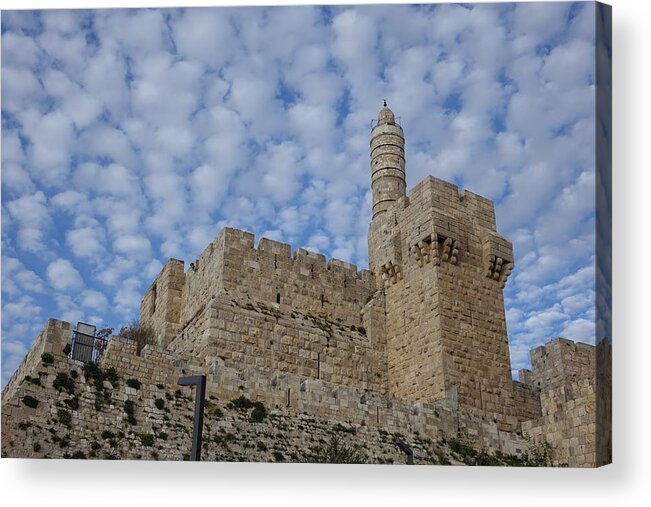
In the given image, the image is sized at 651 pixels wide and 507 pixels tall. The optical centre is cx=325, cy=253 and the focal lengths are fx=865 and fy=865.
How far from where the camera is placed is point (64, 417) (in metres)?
11.1

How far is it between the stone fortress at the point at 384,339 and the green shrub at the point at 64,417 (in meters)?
1.05

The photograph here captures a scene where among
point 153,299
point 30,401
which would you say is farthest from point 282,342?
point 30,401

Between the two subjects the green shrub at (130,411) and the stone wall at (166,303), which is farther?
the stone wall at (166,303)

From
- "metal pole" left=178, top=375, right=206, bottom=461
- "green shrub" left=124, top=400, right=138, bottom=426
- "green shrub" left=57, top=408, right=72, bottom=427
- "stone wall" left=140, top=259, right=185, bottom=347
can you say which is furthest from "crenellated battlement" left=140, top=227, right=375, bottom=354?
"metal pole" left=178, top=375, right=206, bottom=461

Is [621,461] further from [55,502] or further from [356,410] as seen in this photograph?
[55,502]

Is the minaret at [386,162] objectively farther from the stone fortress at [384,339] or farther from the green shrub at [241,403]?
the green shrub at [241,403]

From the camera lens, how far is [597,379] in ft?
37.0

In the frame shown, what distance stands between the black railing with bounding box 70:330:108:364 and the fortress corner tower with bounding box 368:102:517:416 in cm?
581

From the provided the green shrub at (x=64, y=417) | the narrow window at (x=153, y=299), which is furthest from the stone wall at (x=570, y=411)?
the narrow window at (x=153, y=299)

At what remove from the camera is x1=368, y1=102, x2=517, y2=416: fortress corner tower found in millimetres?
15352

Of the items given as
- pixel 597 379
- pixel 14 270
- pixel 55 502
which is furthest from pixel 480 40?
pixel 55 502

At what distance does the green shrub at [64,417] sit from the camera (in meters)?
11.1

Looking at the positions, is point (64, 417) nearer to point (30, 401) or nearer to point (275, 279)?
point (30, 401)

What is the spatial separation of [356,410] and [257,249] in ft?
14.2
